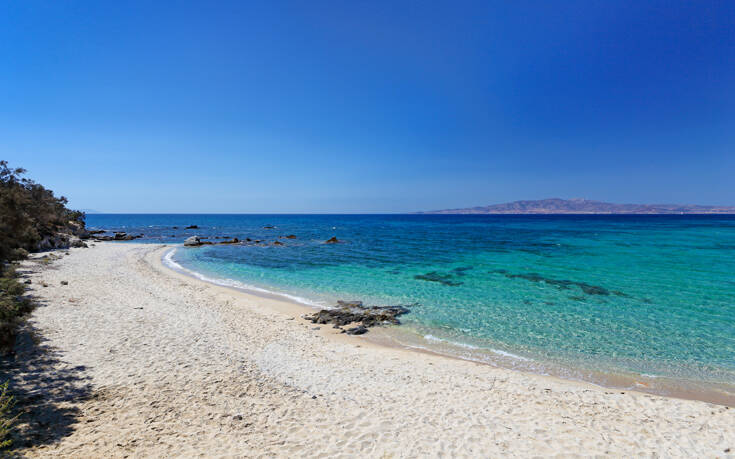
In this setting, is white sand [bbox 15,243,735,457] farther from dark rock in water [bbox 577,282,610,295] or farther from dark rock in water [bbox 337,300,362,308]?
dark rock in water [bbox 577,282,610,295]

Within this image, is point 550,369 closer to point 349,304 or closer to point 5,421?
point 349,304

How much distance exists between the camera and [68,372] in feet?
28.1

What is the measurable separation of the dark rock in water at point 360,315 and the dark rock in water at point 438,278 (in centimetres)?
688

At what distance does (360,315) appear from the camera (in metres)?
15.8

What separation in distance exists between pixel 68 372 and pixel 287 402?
668cm

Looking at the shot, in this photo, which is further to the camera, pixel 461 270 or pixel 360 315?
pixel 461 270

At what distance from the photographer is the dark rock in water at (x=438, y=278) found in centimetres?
2289

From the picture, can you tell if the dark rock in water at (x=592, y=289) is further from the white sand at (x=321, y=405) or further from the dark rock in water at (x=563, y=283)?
the white sand at (x=321, y=405)

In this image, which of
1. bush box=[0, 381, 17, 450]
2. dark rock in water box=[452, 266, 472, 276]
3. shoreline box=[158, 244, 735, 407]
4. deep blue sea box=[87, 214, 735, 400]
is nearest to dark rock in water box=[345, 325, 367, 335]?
shoreline box=[158, 244, 735, 407]

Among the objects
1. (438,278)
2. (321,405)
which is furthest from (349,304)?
(321,405)

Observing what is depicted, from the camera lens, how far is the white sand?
624cm

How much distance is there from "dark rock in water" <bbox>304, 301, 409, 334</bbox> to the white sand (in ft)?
5.60

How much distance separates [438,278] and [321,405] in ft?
60.2

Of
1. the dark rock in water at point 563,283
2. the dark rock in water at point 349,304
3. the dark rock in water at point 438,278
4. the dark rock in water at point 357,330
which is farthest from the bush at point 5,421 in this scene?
the dark rock in water at point 563,283
